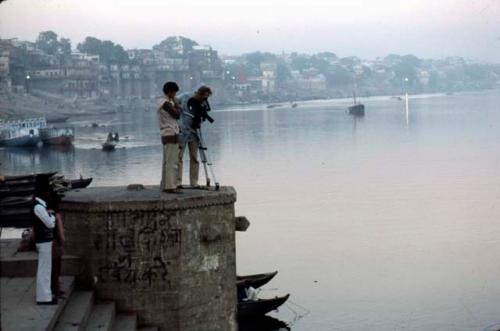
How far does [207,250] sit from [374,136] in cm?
5810

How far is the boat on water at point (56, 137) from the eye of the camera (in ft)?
196

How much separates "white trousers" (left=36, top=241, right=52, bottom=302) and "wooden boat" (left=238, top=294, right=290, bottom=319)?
6.37 meters

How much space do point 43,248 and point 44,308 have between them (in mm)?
471

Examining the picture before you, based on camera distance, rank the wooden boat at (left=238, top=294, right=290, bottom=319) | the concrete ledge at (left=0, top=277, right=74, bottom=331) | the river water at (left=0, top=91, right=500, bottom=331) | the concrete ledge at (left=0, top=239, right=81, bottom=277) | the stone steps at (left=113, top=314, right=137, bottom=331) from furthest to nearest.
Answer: the river water at (left=0, top=91, right=500, bottom=331) → the wooden boat at (left=238, top=294, right=290, bottom=319) → the concrete ledge at (left=0, top=239, right=81, bottom=277) → the stone steps at (left=113, top=314, right=137, bottom=331) → the concrete ledge at (left=0, top=277, right=74, bottom=331)

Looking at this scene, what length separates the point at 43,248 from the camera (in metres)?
7.61

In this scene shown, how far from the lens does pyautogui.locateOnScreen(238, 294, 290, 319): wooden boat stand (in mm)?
13820

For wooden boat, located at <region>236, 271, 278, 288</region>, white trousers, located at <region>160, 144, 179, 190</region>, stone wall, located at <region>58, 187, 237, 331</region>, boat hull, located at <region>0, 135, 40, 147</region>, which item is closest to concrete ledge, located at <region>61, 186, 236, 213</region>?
stone wall, located at <region>58, 187, 237, 331</region>

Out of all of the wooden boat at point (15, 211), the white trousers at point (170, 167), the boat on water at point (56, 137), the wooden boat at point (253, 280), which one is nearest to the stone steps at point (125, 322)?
the white trousers at point (170, 167)

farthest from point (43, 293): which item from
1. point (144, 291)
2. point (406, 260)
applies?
point (406, 260)

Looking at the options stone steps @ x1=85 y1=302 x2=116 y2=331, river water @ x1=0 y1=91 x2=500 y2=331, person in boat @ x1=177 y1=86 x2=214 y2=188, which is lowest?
river water @ x1=0 y1=91 x2=500 y2=331

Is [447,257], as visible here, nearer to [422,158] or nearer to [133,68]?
[422,158]

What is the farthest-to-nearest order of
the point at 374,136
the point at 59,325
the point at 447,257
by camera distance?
the point at 374,136, the point at 447,257, the point at 59,325

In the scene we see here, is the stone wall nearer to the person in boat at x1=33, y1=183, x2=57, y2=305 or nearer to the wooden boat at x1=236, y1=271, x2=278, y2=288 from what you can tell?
the person in boat at x1=33, y1=183, x2=57, y2=305

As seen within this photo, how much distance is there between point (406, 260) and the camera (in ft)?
A: 67.8
